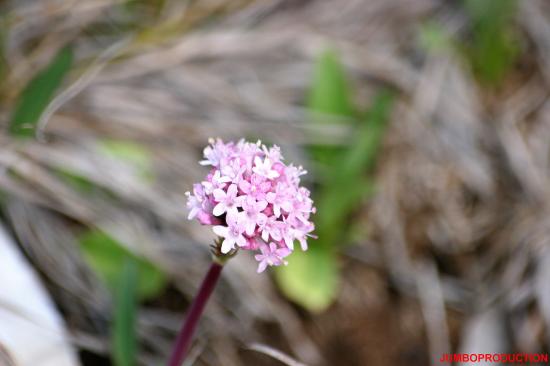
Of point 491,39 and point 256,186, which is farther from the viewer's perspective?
point 491,39

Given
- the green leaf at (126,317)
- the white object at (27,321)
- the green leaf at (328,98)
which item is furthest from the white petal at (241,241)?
the green leaf at (328,98)

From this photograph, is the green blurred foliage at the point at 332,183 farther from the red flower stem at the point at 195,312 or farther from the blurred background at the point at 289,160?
the red flower stem at the point at 195,312

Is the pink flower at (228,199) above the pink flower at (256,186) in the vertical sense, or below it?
below

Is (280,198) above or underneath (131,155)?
underneath

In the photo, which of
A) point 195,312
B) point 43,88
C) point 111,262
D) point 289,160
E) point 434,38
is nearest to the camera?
point 195,312

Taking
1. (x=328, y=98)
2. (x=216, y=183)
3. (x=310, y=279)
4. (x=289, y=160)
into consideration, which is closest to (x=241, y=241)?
(x=216, y=183)

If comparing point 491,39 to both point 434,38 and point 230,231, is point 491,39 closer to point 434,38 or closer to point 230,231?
point 434,38

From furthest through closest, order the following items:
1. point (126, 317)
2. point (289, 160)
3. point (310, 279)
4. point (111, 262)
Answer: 1. point (289, 160)
2. point (310, 279)
3. point (111, 262)
4. point (126, 317)
